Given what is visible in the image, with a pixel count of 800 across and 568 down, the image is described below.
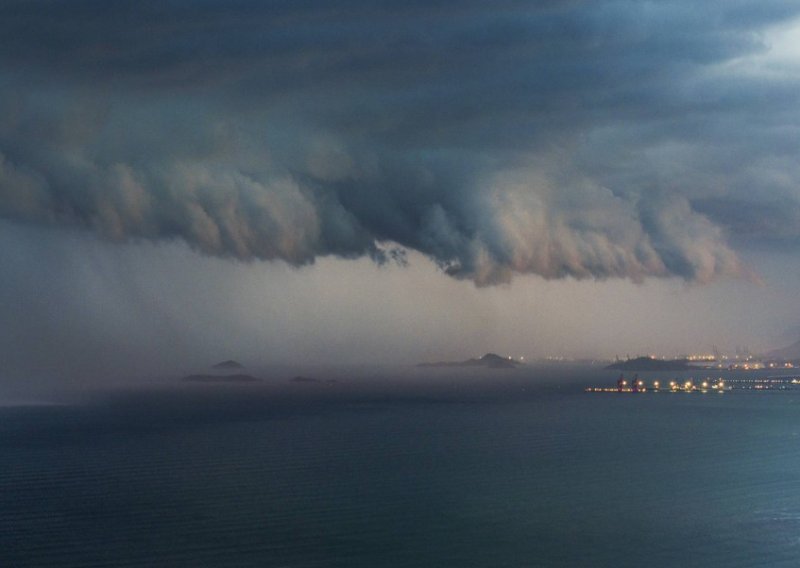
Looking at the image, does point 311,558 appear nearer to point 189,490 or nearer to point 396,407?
point 189,490

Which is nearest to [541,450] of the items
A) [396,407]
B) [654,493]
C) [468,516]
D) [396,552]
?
[654,493]

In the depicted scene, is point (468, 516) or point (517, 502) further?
point (517, 502)

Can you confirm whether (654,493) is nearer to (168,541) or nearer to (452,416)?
(168,541)

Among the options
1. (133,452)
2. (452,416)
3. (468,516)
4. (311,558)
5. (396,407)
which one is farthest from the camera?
(396,407)

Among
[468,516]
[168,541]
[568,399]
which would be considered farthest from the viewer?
[568,399]

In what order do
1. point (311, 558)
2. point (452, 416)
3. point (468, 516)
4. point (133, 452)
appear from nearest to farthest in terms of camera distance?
point (311, 558) → point (468, 516) → point (133, 452) → point (452, 416)

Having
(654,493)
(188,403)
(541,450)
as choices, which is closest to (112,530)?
(654,493)
